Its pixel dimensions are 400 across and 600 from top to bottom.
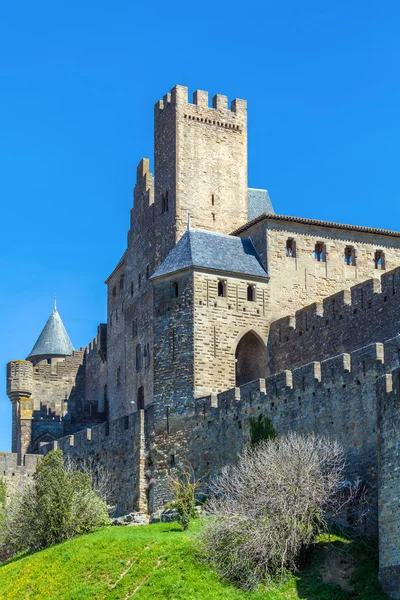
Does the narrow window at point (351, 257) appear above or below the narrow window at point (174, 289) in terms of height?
above

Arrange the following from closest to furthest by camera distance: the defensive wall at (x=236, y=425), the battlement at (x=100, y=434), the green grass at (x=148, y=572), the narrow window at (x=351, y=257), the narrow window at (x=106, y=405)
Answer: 1. the green grass at (x=148, y=572)
2. the defensive wall at (x=236, y=425)
3. the battlement at (x=100, y=434)
4. the narrow window at (x=351, y=257)
5. the narrow window at (x=106, y=405)

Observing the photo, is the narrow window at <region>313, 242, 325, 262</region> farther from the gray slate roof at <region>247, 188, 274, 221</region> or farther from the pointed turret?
the pointed turret

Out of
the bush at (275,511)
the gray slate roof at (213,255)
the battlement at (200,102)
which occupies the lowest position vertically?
the bush at (275,511)

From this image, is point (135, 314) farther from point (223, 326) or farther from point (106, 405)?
point (223, 326)

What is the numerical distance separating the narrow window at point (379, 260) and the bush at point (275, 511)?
54.9ft

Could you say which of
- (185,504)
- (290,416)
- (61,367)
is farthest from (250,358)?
(61,367)

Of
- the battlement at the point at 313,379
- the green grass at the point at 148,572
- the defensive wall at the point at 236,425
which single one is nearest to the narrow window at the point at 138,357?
the defensive wall at the point at 236,425

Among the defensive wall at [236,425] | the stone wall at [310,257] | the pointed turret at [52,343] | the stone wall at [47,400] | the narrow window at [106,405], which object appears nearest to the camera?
the defensive wall at [236,425]

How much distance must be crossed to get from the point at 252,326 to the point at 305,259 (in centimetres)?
399

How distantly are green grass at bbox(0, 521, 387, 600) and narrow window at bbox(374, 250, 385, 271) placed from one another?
1681 centimetres

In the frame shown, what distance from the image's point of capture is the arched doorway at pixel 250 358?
50.9m

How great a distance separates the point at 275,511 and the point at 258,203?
83.4ft

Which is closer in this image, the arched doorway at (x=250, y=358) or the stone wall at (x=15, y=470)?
the arched doorway at (x=250, y=358)

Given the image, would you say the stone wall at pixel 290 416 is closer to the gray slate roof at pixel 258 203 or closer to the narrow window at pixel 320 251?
the narrow window at pixel 320 251
